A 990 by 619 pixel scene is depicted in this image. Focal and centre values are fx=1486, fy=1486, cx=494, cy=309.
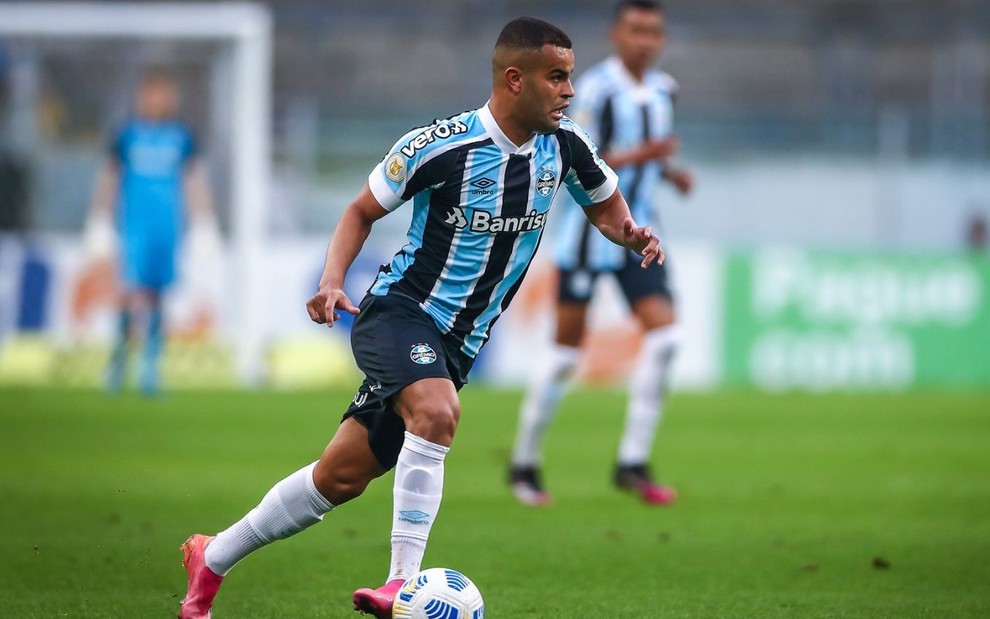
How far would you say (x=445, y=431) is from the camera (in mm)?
4816

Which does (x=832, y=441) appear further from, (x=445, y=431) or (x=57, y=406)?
(x=445, y=431)

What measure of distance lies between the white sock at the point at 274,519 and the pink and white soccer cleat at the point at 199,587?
28mm

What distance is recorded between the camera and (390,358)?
195 inches

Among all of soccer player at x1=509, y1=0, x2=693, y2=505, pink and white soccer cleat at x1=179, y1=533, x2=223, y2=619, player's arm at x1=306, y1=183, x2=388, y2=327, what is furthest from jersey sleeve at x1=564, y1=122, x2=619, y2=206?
soccer player at x1=509, y1=0, x2=693, y2=505

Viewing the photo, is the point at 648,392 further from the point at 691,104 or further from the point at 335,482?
the point at 691,104

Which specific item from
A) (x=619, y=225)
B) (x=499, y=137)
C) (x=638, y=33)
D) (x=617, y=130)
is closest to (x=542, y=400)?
(x=617, y=130)

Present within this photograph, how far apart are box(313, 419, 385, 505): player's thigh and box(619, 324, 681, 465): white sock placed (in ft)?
12.2

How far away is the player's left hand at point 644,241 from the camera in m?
5.18

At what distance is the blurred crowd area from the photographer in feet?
60.0

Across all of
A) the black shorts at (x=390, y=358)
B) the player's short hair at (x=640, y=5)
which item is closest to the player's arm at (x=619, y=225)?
the black shorts at (x=390, y=358)

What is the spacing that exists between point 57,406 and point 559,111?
8.63 meters

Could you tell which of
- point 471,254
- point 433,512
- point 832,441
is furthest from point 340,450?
point 832,441

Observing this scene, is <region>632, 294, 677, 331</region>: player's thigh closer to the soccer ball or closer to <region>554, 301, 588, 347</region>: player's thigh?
<region>554, 301, 588, 347</region>: player's thigh

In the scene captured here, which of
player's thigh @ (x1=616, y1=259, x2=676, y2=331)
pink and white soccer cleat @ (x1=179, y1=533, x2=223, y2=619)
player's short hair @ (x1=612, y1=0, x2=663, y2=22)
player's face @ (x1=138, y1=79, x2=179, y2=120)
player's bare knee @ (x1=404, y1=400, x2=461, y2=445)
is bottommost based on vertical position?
pink and white soccer cleat @ (x1=179, y1=533, x2=223, y2=619)
